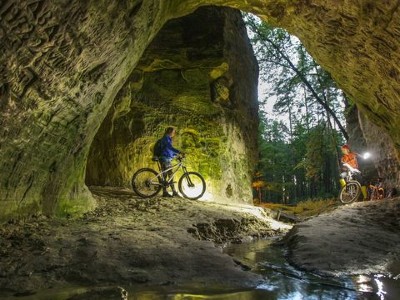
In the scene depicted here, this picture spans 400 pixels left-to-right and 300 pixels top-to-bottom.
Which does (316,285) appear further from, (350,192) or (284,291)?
(350,192)

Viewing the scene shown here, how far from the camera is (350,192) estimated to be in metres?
13.0

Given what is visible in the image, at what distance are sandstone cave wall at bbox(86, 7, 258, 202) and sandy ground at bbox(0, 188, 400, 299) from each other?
171 inches

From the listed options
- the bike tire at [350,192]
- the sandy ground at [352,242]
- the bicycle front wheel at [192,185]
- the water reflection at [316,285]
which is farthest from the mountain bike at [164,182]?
the bike tire at [350,192]

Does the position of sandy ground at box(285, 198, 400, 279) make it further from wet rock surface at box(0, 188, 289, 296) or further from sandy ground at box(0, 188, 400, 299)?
wet rock surface at box(0, 188, 289, 296)

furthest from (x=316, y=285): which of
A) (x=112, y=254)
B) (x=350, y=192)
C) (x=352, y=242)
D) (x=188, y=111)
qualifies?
(x=188, y=111)

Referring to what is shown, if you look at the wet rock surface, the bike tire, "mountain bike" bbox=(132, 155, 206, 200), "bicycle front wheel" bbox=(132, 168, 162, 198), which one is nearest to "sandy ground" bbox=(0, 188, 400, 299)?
the wet rock surface

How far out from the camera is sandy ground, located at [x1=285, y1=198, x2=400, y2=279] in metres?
5.12

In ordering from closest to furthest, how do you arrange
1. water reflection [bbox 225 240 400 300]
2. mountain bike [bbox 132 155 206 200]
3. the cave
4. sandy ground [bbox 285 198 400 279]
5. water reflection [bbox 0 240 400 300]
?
water reflection [bbox 0 240 400 300] < water reflection [bbox 225 240 400 300] < the cave < sandy ground [bbox 285 198 400 279] < mountain bike [bbox 132 155 206 200]

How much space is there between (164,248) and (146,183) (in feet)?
16.5

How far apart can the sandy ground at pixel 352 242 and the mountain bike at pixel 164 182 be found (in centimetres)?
427

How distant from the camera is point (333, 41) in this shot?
7.09 metres

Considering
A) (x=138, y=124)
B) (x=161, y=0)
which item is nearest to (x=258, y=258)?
(x=161, y=0)

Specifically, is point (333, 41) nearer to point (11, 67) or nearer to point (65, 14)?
point (65, 14)

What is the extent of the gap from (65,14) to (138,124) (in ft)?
28.3
